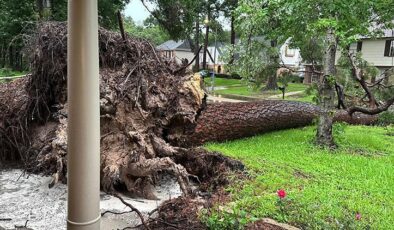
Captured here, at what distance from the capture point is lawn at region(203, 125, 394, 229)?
114 inches

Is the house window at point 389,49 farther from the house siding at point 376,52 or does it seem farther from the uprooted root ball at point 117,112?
the uprooted root ball at point 117,112

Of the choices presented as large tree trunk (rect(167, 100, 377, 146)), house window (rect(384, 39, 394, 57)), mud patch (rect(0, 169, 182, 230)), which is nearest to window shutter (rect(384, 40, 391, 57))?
house window (rect(384, 39, 394, 57))

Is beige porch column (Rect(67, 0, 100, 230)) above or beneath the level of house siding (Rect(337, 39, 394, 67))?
beneath

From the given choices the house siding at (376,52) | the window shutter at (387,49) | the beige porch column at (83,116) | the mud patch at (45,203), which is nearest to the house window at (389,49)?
the window shutter at (387,49)

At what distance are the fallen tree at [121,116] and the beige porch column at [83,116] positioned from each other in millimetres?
1592

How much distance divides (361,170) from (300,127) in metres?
3.91

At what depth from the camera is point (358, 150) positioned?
6.10 m

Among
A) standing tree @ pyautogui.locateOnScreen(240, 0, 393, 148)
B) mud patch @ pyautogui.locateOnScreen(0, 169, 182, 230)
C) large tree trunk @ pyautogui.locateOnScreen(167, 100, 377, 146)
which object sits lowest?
mud patch @ pyautogui.locateOnScreen(0, 169, 182, 230)

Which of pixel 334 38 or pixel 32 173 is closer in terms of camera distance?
pixel 32 173

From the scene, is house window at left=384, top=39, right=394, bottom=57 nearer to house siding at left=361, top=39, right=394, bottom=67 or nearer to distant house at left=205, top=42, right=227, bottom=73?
house siding at left=361, top=39, right=394, bottom=67

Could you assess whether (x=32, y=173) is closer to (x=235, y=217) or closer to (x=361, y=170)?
(x=235, y=217)

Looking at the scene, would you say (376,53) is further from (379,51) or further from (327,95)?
(327,95)

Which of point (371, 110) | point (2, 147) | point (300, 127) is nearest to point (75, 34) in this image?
point (2, 147)

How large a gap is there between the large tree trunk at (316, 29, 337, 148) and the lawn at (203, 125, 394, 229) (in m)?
0.21
